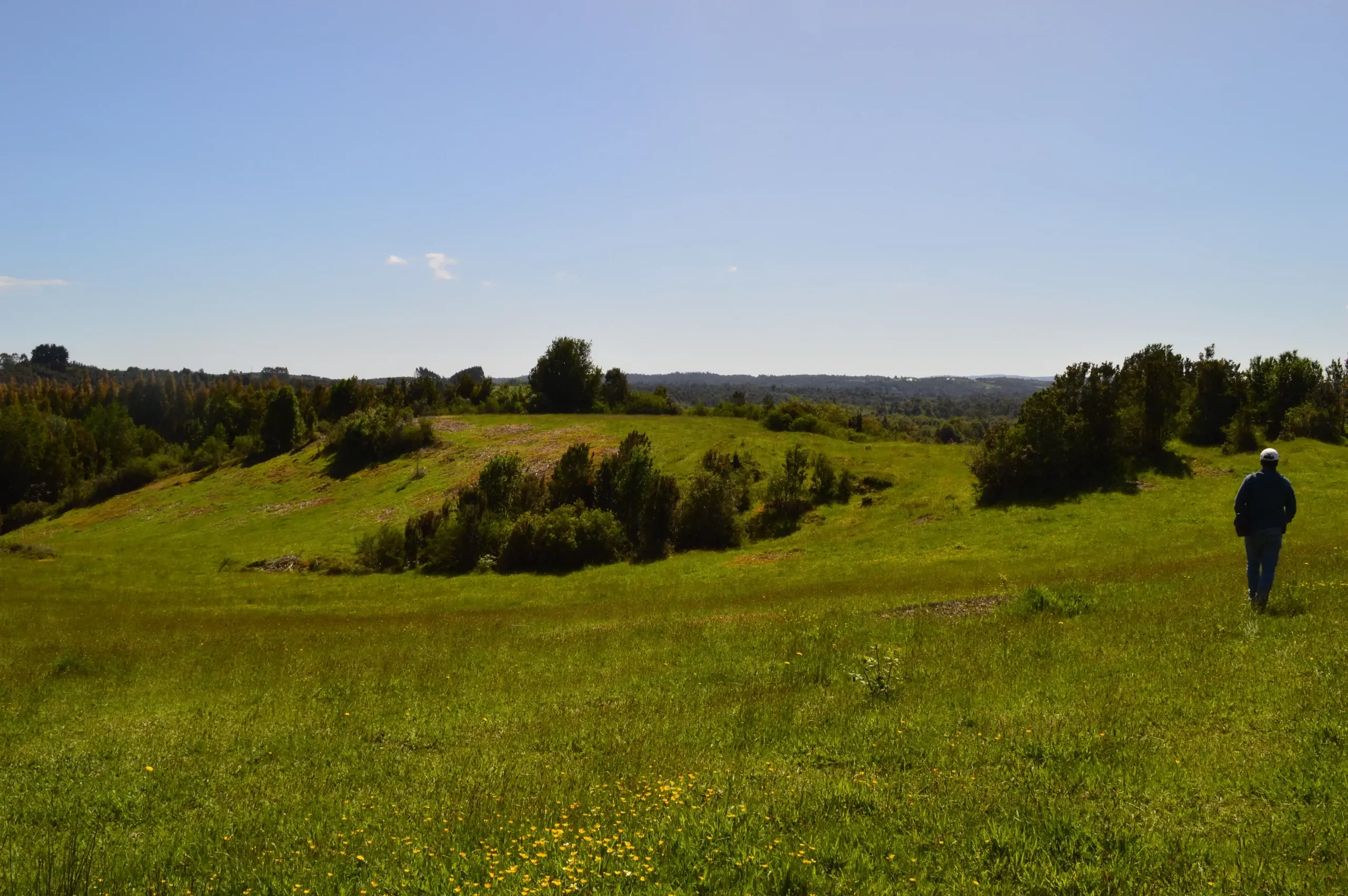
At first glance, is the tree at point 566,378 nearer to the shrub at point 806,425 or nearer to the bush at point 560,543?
the shrub at point 806,425

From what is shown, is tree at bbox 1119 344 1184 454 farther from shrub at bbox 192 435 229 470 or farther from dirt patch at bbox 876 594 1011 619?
shrub at bbox 192 435 229 470

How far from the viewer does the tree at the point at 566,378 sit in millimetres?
125938

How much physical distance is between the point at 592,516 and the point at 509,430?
50.6 metres

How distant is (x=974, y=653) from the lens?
15.1 meters

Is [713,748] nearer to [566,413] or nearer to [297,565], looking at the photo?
[297,565]

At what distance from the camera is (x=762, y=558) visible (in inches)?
1895

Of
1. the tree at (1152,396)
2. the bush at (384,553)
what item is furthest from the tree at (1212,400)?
the bush at (384,553)

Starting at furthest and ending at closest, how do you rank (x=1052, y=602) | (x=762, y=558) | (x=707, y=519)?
(x=707, y=519) < (x=762, y=558) < (x=1052, y=602)

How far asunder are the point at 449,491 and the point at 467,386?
69.9 m

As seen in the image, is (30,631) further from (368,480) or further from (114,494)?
(114,494)

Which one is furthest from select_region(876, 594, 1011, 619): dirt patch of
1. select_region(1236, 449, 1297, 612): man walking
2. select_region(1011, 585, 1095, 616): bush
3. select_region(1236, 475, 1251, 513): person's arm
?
select_region(1236, 475, 1251, 513): person's arm

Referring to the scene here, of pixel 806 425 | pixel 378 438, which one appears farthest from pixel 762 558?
pixel 378 438

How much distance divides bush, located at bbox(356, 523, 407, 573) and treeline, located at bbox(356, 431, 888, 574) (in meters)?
0.07

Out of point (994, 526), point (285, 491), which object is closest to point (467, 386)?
point (285, 491)
